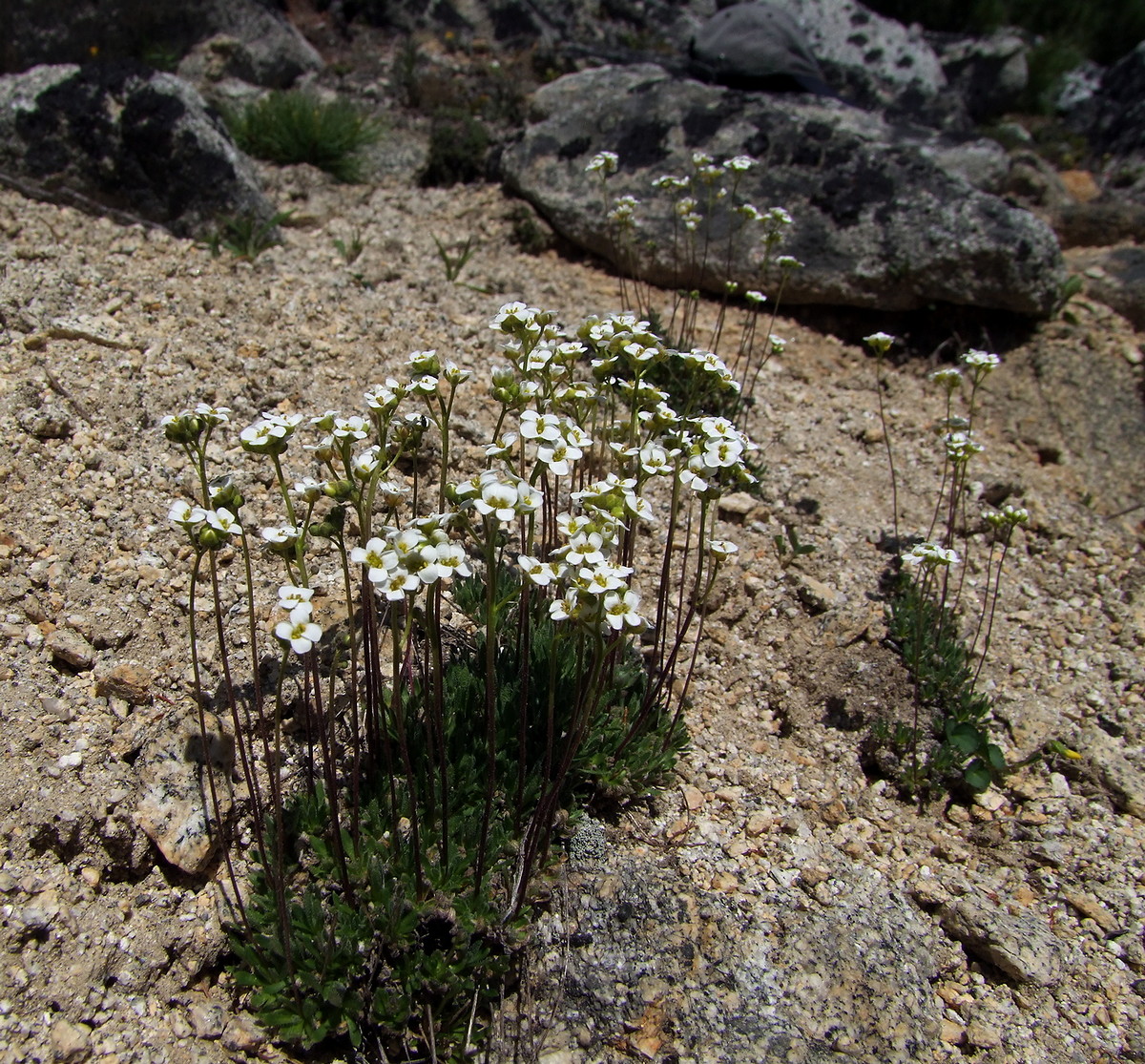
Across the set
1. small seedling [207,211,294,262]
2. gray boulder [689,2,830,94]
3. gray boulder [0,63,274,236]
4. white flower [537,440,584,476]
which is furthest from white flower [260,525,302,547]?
gray boulder [689,2,830,94]

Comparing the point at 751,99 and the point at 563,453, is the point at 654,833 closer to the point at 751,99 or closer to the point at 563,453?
the point at 563,453

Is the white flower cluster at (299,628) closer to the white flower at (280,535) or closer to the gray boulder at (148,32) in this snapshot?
the white flower at (280,535)

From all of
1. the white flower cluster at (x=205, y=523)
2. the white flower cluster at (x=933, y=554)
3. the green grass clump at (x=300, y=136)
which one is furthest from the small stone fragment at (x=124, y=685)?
the green grass clump at (x=300, y=136)

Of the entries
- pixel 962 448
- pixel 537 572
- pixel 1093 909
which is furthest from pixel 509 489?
pixel 1093 909

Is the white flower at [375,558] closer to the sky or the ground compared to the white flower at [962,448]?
closer to the sky

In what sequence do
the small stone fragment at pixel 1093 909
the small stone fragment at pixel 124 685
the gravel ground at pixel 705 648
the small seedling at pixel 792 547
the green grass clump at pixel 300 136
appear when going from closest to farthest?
the gravel ground at pixel 705 648 → the small stone fragment at pixel 124 685 → the small stone fragment at pixel 1093 909 → the small seedling at pixel 792 547 → the green grass clump at pixel 300 136

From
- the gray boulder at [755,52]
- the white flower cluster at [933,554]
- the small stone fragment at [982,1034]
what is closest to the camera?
the small stone fragment at [982,1034]
